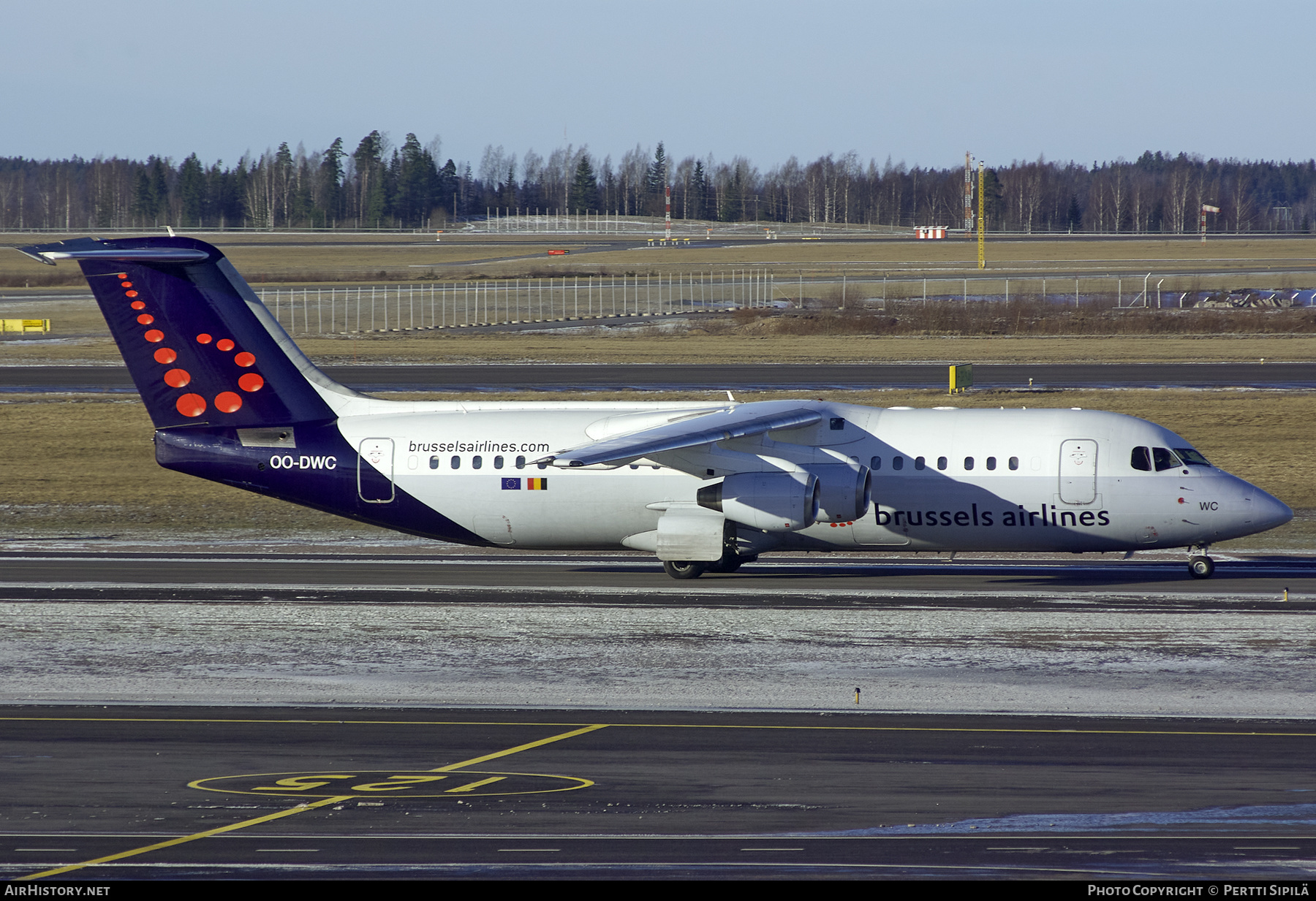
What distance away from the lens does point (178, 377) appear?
2761 cm

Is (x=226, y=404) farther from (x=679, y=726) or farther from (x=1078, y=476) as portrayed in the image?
(x=1078, y=476)

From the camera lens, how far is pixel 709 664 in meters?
19.4

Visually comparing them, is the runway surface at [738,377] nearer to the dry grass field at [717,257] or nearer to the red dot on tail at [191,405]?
the red dot on tail at [191,405]

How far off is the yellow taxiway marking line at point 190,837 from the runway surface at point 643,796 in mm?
28

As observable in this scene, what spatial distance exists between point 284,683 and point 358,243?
538 feet

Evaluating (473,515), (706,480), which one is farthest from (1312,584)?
(473,515)

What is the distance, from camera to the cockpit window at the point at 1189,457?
26188 millimetres

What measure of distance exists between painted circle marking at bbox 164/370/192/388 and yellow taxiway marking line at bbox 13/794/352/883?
53.3ft

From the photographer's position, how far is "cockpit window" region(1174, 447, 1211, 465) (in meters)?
26.2

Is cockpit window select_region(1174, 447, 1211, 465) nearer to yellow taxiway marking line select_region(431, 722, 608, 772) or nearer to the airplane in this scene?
the airplane

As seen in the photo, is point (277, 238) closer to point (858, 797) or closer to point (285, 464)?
point (285, 464)

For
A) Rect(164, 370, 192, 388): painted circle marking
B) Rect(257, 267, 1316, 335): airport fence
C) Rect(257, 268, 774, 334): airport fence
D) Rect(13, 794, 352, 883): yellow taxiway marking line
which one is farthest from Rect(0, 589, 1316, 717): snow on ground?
Rect(257, 268, 774, 334): airport fence

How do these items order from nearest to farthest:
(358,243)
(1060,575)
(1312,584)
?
(1312,584)
(1060,575)
(358,243)

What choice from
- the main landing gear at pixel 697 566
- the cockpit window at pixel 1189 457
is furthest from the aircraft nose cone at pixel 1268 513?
the main landing gear at pixel 697 566
